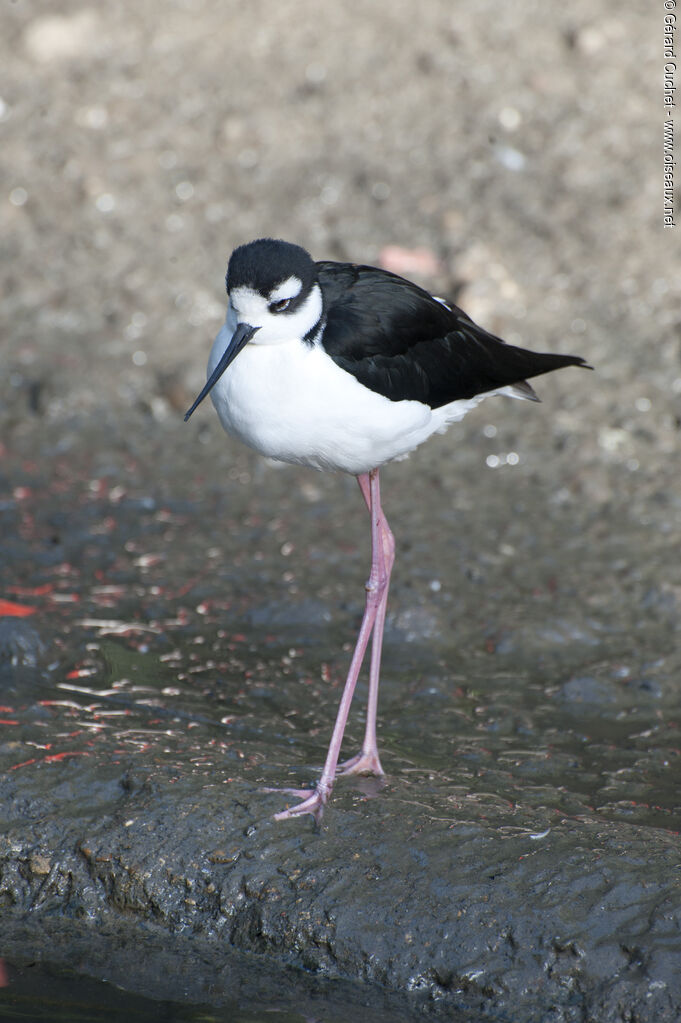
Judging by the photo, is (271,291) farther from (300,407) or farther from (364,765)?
(364,765)

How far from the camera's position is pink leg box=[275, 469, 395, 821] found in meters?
3.28

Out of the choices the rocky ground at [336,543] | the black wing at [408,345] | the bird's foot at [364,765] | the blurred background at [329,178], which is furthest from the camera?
the blurred background at [329,178]

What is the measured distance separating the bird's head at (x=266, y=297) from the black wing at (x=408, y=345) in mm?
119

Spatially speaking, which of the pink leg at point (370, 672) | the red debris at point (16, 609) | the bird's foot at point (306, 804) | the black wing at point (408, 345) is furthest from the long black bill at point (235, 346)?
the red debris at point (16, 609)

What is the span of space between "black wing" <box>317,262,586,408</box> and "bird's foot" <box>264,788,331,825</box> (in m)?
1.07

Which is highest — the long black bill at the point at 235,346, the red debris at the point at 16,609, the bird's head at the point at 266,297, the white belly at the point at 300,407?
the bird's head at the point at 266,297

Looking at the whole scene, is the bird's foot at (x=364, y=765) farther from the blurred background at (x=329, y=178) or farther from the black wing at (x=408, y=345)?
the blurred background at (x=329, y=178)

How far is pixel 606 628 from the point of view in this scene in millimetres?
4359

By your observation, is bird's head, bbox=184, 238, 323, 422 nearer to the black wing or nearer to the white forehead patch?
the white forehead patch

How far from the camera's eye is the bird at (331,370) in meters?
3.23

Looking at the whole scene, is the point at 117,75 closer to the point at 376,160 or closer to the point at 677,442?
the point at 376,160

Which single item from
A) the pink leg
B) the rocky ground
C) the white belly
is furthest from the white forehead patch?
the rocky ground

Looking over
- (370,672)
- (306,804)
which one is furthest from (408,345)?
(306,804)

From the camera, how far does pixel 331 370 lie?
3.29m
